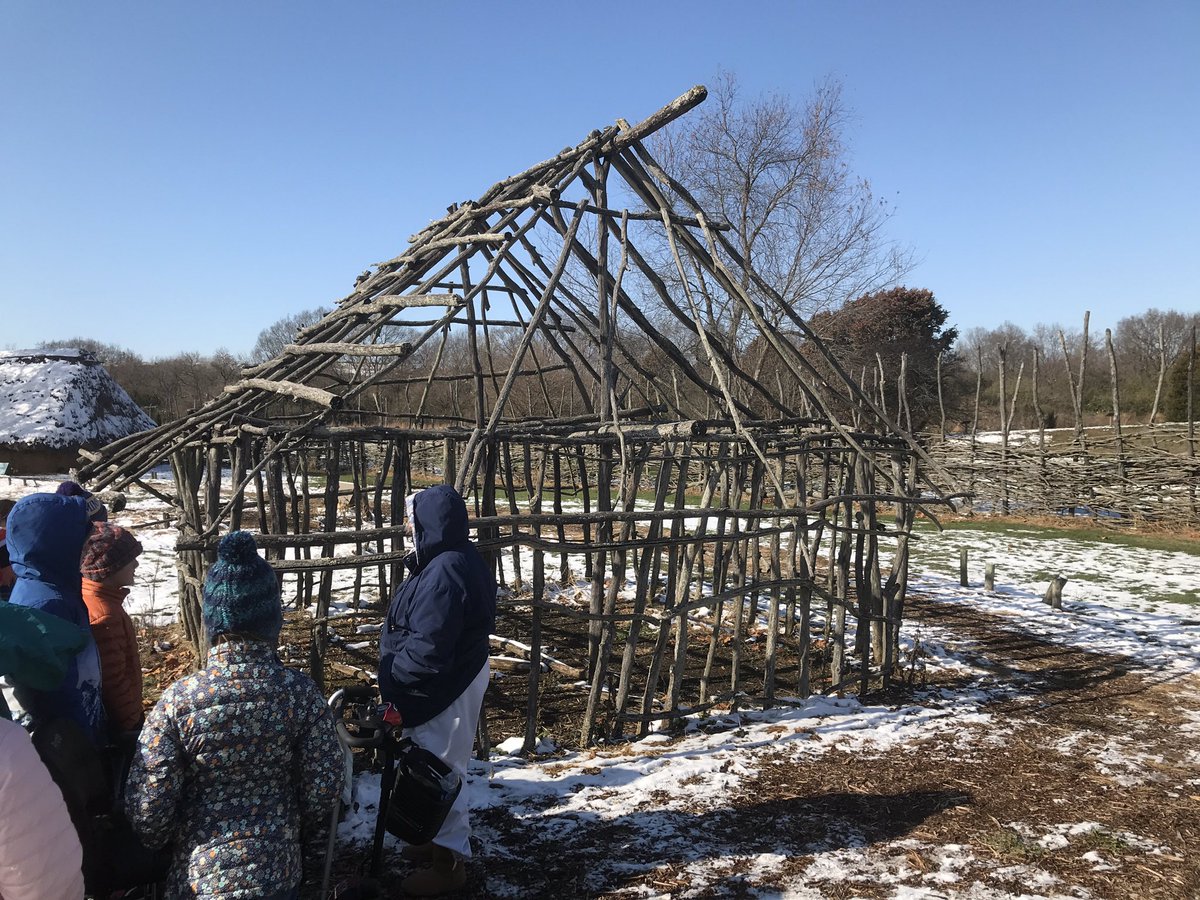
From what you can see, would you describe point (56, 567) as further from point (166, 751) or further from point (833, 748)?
point (833, 748)

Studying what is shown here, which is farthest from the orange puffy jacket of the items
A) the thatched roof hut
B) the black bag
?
the thatched roof hut

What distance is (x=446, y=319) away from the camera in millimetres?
5898

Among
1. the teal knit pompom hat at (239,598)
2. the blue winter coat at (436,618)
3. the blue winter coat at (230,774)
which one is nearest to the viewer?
the blue winter coat at (230,774)

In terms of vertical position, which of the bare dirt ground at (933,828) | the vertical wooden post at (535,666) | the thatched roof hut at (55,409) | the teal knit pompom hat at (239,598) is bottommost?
the bare dirt ground at (933,828)

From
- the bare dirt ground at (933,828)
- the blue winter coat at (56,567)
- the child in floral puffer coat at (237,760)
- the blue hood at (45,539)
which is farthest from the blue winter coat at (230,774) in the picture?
the bare dirt ground at (933,828)

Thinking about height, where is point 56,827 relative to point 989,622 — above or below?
above

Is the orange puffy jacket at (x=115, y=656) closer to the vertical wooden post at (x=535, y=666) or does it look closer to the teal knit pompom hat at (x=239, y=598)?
the teal knit pompom hat at (x=239, y=598)

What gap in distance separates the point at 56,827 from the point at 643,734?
13.8 feet

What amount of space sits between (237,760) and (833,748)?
4.42 meters

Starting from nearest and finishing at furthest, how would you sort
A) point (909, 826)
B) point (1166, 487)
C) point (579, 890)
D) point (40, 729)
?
point (40, 729), point (579, 890), point (909, 826), point (1166, 487)

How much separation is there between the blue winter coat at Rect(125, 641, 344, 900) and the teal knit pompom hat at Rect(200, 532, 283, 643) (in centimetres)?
5

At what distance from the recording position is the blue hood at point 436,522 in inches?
134

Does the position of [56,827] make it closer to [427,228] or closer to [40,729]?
[40,729]

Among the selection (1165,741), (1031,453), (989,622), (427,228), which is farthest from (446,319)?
(1031,453)
